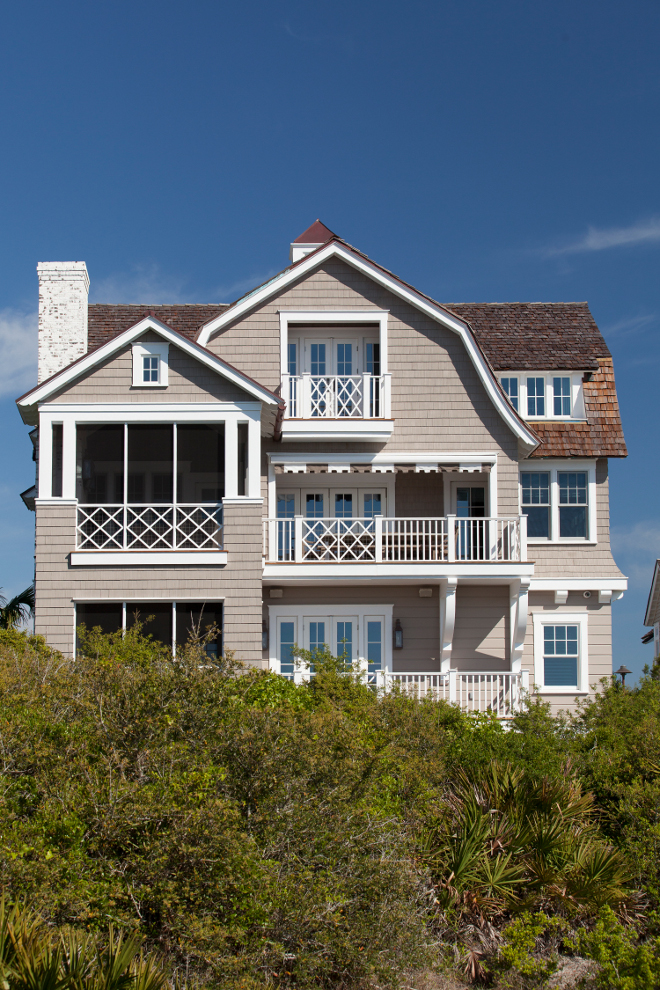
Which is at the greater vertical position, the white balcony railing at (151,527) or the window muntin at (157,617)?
the white balcony railing at (151,527)

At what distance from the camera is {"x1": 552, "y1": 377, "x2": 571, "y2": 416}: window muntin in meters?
24.1

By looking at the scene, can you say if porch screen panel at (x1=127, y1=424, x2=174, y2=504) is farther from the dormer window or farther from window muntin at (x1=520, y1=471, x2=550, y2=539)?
window muntin at (x1=520, y1=471, x2=550, y2=539)

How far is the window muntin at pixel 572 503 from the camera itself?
23.5m

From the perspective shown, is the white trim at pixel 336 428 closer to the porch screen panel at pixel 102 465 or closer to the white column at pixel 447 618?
the white column at pixel 447 618

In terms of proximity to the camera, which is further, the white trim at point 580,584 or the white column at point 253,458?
the white trim at point 580,584

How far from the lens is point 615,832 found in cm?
1554

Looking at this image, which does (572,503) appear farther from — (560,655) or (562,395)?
(560,655)

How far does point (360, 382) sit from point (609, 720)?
9.24 meters

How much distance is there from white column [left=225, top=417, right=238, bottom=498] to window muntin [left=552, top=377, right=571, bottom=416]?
852cm

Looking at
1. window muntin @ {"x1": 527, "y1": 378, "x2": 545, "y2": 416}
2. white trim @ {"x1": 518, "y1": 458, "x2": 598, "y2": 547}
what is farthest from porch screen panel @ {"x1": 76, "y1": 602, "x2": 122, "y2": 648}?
window muntin @ {"x1": 527, "y1": 378, "x2": 545, "y2": 416}

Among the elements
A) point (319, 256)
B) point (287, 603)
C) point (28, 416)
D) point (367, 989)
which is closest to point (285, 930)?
point (367, 989)

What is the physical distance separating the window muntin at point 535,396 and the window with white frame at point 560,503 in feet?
5.05

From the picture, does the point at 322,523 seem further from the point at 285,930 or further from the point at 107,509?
the point at 285,930

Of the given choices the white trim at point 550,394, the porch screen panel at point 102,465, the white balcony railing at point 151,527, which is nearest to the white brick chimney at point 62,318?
the porch screen panel at point 102,465
